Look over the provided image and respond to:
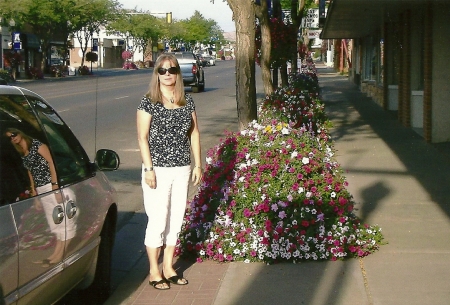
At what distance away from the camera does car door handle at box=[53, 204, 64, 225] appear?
4.32 meters

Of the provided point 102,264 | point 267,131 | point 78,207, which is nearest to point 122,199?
point 267,131

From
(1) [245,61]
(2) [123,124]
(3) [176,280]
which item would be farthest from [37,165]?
(2) [123,124]

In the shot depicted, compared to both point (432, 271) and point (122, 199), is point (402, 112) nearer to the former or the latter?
point (122, 199)

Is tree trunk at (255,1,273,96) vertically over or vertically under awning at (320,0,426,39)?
under

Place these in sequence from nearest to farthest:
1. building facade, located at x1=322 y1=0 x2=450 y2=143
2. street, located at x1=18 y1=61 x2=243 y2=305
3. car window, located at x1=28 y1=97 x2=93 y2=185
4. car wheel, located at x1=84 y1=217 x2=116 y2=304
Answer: car window, located at x1=28 y1=97 x2=93 y2=185 → car wheel, located at x1=84 y1=217 x2=116 y2=304 → street, located at x1=18 y1=61 x2=243 y2=305 → building facade, located at x1=322 y1=0 x2=450 y2=143

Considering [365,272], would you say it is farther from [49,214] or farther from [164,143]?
[49,214]

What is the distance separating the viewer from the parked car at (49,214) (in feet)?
12.6

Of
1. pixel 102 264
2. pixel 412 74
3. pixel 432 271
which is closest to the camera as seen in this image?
pixel 102 264

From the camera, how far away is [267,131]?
7.51 metres

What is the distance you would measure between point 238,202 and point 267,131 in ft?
3.26

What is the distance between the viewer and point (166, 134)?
5.67m

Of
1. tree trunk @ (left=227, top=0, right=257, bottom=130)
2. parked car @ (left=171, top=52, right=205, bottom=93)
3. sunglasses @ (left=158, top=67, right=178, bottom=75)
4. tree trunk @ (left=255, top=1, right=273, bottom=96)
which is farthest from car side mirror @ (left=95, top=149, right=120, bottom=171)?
parked car @ (left=171, top=52, right=205, bottom=93)

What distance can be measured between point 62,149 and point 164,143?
98 cm

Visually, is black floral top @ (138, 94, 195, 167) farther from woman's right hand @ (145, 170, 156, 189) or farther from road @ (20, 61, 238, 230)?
road @ (20, 61, 238, 230)
